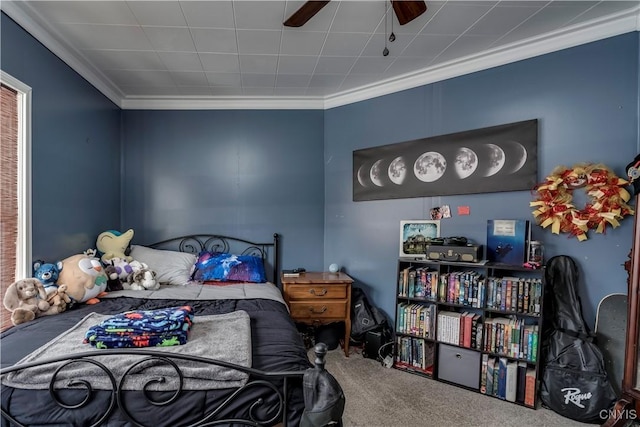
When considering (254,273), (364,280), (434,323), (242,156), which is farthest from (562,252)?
(242,156)

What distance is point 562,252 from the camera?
7.03 feet

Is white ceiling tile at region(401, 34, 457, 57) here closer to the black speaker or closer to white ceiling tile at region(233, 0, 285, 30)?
white ceiling tile at region(233, 0, 285, 30)

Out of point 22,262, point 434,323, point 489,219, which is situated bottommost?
point 434,323

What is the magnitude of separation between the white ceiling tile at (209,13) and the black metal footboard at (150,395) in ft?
6.48

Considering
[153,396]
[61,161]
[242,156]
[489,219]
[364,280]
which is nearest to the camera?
[153,396]

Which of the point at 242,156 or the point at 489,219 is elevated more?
the point at 242,156

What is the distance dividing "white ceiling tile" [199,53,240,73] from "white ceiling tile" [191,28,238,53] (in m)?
0.07

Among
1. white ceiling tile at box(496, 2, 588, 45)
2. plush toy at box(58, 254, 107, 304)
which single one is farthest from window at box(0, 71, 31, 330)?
white ceiling tile at box(496, 2, 588, 45)

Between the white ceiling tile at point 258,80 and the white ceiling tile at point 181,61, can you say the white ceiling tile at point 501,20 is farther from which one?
the white ceiling tile at point 181,61

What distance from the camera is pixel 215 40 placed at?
2227 mm

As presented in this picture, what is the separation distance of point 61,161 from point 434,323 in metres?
3.18

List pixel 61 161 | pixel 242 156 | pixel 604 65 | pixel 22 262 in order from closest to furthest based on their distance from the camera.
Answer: pixel 22 262
pixel 604 65
pixel 61 161
pixel 242 156

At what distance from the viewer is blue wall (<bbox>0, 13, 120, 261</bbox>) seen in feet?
6.53

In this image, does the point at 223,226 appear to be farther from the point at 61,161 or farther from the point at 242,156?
the point at 61,161
